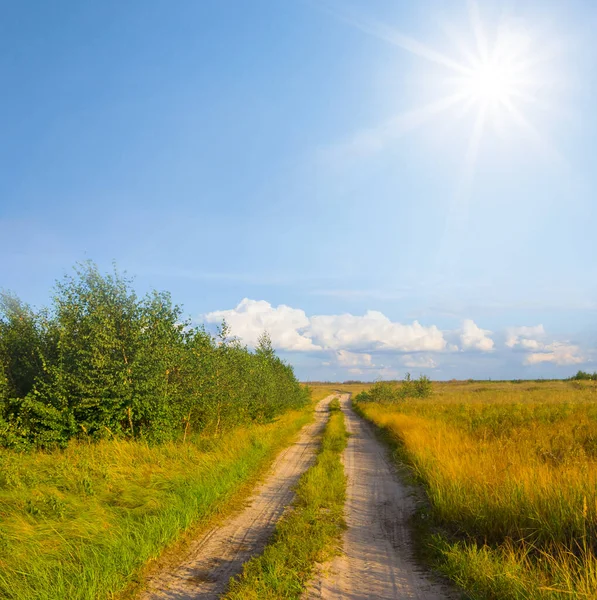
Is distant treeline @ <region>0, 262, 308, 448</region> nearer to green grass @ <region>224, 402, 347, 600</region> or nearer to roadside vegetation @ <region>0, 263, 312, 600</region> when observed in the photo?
roadside vegetation @ <region>0, 263, 312, 600</region>

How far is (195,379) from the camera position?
15.8 m

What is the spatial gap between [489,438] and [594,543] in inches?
406

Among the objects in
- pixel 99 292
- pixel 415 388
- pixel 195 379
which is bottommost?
pixel 415 388

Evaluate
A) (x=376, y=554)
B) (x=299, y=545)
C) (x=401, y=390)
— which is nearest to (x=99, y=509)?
(x=299, y=545)

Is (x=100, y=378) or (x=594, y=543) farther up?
(x=100, y=378)

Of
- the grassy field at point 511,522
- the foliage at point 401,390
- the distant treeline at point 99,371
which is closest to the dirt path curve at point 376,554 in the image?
the grassy field at point 511,522

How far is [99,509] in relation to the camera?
745cm

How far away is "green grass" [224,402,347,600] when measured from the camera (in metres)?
5.06

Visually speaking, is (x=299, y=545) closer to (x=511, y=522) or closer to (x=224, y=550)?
(x=224, y=550)

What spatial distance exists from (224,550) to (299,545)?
4.11ft

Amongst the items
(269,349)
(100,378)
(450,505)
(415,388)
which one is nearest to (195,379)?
(100,378)

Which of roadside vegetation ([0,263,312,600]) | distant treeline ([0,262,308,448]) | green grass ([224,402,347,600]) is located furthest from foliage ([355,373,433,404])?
green grass ([224,402,347,600])

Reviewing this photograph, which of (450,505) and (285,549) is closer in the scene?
(285,549)

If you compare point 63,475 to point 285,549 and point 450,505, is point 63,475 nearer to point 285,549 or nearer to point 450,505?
point 285,549
